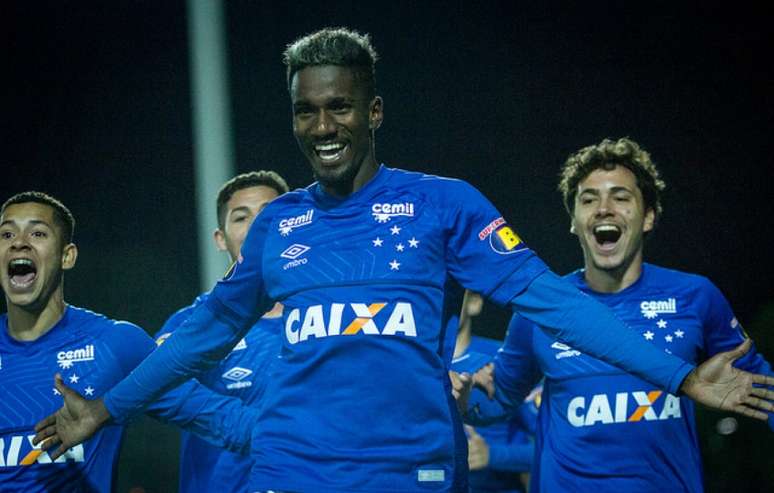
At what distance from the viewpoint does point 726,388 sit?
2.88 metres

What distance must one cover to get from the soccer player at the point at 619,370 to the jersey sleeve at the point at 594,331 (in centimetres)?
140

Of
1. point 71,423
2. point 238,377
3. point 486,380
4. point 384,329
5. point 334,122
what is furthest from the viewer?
point 238,377

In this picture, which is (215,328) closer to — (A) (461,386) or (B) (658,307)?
(A) (461,386)

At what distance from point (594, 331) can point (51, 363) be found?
2.58m

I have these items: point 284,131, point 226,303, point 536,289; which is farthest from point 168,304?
point 536,289

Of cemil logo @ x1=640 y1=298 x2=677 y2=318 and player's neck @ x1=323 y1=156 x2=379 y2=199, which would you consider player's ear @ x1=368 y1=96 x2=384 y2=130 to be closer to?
player's neck @ x1=323 y1=156 x2=379 y2=199

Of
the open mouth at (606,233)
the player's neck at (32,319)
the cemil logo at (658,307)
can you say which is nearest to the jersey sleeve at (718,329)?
the cemil logo at (658,307)

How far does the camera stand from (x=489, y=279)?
3.12 m

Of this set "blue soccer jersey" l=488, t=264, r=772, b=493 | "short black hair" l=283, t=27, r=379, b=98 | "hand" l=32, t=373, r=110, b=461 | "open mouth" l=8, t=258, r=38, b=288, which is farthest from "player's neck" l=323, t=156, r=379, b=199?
"open mouth" l=8, t=258, r=38, b=288

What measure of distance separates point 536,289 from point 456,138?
8.29 m

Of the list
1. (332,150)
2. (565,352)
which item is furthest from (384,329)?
(565,352)

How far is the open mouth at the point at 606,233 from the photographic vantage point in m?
4.90

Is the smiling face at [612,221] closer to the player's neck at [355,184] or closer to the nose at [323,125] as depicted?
the player's neck at [355,184]

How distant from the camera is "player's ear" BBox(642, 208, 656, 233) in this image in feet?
16.7
